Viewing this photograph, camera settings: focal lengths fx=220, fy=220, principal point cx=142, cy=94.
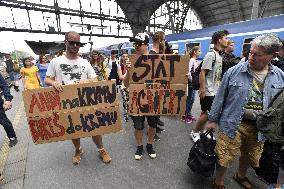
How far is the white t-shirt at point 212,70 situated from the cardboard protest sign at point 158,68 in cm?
41

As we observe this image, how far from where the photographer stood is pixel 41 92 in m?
2.69

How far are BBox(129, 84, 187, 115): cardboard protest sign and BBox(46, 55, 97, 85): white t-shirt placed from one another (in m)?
0.73

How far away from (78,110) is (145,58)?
1.09 meters

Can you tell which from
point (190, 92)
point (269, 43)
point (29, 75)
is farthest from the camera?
point (29, 75)

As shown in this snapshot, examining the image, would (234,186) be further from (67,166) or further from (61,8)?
(61,8)

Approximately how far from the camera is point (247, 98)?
211 cm

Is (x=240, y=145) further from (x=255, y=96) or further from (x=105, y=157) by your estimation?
(x=105, y=157)

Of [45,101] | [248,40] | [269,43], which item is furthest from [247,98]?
[248,40]

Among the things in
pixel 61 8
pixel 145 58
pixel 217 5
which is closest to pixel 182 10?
pixel 217 5

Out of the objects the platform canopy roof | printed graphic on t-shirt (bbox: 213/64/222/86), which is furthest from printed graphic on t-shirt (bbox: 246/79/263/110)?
the platform canopy roof

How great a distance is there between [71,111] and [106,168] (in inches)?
38.0

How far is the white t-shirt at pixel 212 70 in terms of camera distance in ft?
10.2

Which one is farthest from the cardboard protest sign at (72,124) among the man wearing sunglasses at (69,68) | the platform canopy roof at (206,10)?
the platform canopy roof at (206,10)

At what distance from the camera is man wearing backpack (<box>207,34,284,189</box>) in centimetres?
197
